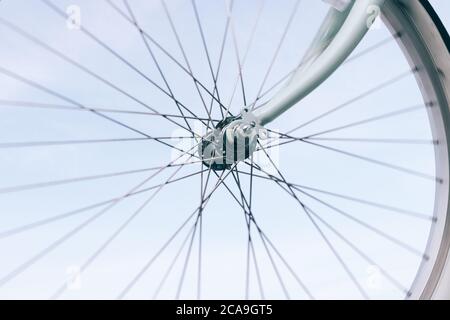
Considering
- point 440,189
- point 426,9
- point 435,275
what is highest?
point 426,9

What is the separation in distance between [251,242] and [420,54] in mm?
848

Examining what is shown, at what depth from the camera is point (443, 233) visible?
1856 mm
